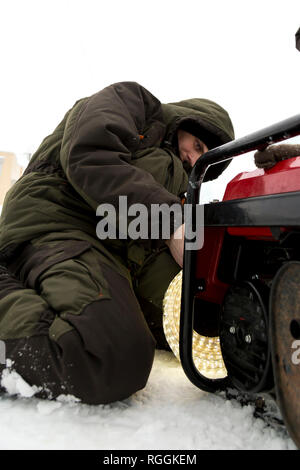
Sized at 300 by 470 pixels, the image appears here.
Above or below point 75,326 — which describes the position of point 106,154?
above

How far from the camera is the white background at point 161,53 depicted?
2418 mm

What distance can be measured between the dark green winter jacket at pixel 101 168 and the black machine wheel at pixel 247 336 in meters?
0.26

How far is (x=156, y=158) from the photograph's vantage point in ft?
3.46

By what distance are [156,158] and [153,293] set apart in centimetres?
40

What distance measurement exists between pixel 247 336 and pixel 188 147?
2.63 ft

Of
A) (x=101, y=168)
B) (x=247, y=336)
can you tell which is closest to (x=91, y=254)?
(x=101, y=168)

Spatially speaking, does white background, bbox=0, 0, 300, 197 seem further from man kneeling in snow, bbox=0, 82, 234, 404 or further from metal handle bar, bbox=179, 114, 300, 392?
metal handle bar, bbox=179, 114, 300, 392

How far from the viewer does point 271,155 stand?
22.4 inches

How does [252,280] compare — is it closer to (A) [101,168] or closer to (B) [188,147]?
(A) [101,168]

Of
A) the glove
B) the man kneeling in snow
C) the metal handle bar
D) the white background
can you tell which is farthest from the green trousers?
the white background

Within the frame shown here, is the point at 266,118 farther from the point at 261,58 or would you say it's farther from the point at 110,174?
the point at 110,174

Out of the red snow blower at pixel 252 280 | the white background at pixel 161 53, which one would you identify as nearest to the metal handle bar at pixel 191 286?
the red snow blower at pixel 252 280

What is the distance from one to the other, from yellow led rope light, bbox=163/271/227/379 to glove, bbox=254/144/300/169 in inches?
12.6

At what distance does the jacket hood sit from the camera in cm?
116
